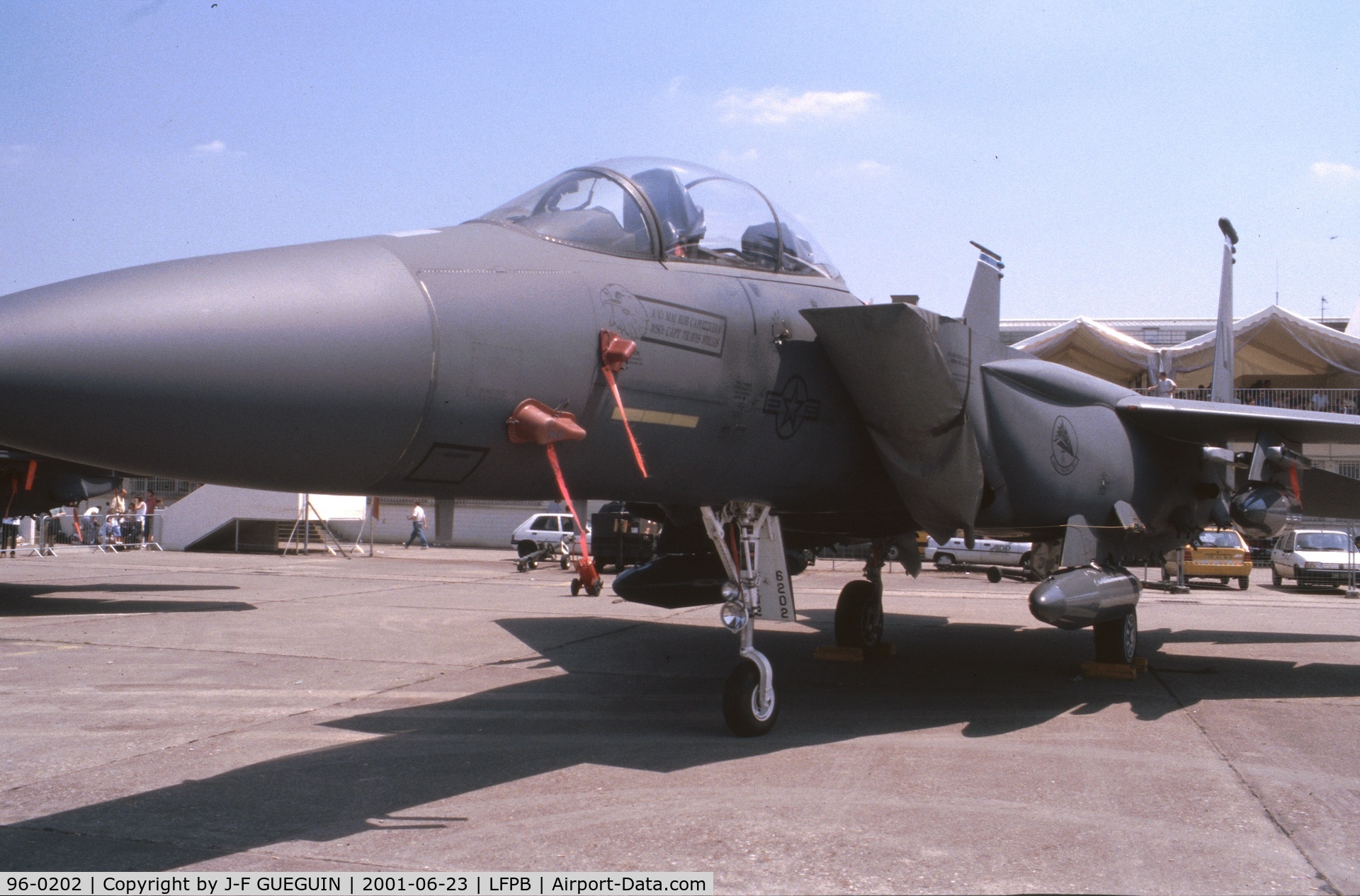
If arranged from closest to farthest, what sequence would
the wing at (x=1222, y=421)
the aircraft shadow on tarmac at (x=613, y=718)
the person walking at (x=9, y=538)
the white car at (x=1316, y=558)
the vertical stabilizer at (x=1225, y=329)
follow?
the aircraft shadow on tarmac at (x=613, y=718) → the wing at (x=1222, y=421) → the vertical stabilizer at (x=1225, y=329) → the white car at (x=1316, y=558) → the person walking at (x=9, y=538)

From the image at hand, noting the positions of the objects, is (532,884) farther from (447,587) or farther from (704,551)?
(447,587)

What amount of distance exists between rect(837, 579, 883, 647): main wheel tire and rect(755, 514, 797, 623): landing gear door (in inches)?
151

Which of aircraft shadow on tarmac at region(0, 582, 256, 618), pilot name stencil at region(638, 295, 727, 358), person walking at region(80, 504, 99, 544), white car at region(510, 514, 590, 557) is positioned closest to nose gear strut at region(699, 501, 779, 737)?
pilot name stencil at region(638, 295, 727, 358)

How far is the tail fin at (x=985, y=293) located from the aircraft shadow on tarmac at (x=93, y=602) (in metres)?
9.76

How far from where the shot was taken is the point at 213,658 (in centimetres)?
889

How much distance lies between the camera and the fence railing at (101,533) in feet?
92.9

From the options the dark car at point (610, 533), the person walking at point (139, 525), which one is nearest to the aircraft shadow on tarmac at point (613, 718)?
the dark car at point (610, 533)

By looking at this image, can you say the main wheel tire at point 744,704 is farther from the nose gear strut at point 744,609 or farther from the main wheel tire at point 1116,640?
the main wheel tire at point 1116,640

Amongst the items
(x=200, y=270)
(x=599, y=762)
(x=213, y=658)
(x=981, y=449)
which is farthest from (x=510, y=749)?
(x=213, y=658)

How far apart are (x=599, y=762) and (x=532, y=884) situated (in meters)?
1.75

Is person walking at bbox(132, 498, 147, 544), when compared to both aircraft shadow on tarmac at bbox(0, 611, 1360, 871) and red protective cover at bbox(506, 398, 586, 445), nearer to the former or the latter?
aircraft shadow on tarmac at bbox(0, 611, 1360, 871)

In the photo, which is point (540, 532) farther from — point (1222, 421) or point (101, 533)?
point (1222, 421)

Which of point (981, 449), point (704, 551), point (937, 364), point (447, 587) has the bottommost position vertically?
point (447, 587)

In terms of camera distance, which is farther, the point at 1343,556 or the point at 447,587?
the point at 1343,556
